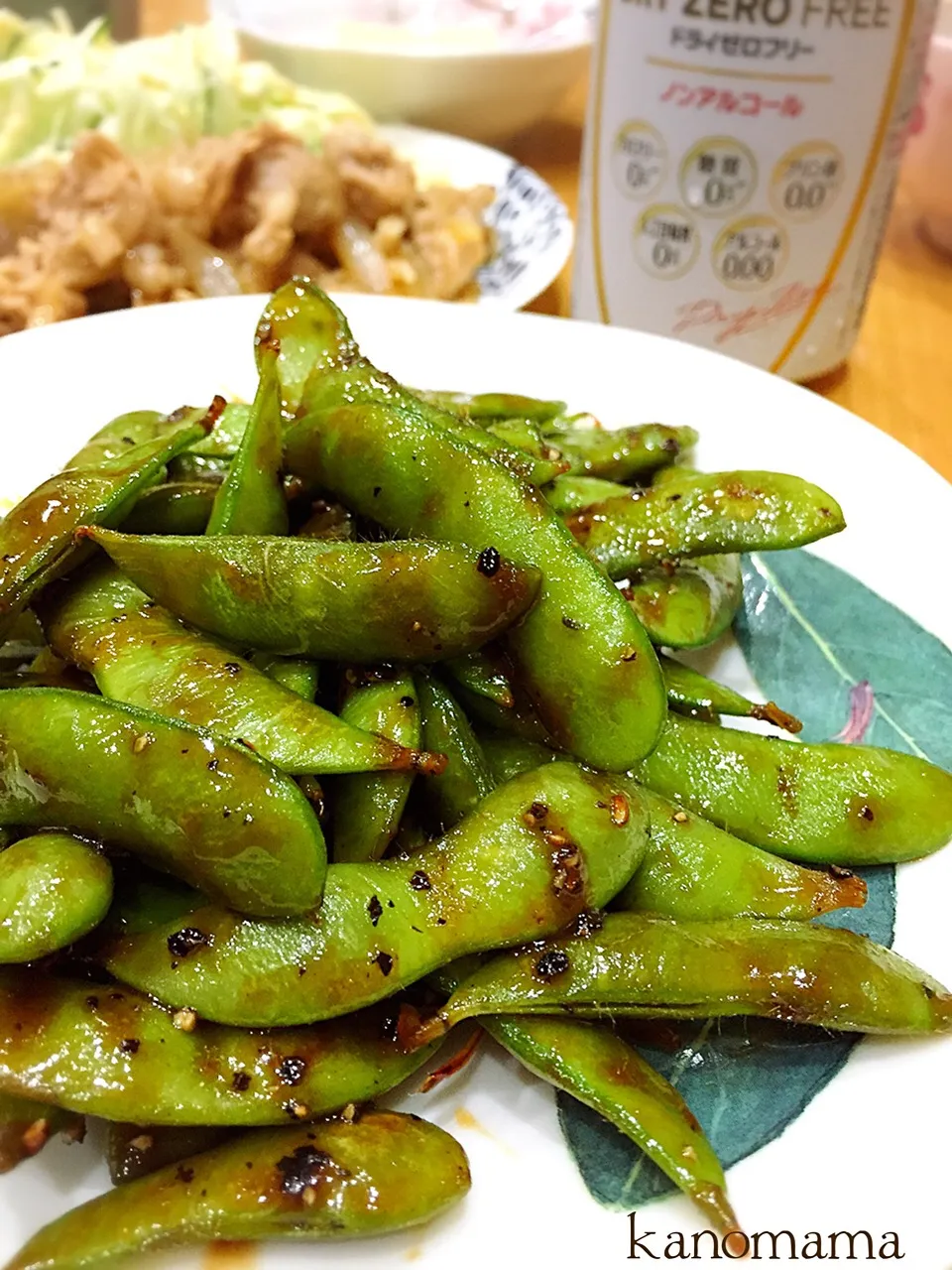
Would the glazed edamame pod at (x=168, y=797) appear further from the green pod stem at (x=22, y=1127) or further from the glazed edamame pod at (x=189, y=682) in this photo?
the green pod stem at (x=22, y=1127)

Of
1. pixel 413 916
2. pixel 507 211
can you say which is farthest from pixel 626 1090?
pixel 507 211

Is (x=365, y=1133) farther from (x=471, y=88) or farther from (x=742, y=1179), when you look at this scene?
(x=471, y=88)

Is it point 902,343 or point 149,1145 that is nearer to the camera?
point 149,1145

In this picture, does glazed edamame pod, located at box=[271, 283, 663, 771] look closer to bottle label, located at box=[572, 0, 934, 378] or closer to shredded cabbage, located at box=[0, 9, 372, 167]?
bottle label, located at box=[572, 0, 934, 378]

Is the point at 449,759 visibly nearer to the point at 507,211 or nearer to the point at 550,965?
the point at 550,965

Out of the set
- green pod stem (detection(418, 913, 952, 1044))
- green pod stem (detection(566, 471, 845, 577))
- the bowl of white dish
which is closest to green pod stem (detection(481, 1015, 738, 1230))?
green pod stem (detection(418, 913, 952, 1044))

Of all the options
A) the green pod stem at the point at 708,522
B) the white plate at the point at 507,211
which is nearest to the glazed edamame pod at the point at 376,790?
the green pod stem at the point at 708,522
